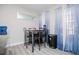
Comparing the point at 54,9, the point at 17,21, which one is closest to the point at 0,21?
the point at 17,21

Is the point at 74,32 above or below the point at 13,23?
below

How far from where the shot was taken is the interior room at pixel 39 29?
6.22 ft

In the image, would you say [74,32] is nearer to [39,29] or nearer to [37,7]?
[39,29]

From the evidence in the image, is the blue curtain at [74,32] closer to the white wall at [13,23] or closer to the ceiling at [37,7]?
the ceiling at [37,7]

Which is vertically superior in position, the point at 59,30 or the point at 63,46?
the point at 59,30

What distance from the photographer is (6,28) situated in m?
1.89

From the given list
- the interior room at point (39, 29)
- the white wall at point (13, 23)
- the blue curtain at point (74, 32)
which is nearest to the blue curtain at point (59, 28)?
the interior room at point (39, 29)

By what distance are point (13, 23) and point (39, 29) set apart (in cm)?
47

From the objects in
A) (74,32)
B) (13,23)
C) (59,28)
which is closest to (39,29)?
(59,28)

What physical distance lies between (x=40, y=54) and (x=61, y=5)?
0.94 m

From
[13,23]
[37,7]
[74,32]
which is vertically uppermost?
[37,7]

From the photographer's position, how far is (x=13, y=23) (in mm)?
1937

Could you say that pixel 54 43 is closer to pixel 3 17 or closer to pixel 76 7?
pixel 76 7

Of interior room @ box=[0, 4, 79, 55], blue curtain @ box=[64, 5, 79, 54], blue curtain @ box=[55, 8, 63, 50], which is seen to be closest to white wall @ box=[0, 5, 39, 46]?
interior room @ box=[0, 4, 79, 55]
